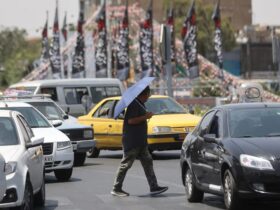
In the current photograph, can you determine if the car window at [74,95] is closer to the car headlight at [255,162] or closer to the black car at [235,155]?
the black car at [235,155]

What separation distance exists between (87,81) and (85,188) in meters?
17.4

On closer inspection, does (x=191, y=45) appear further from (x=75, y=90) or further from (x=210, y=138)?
(x=210, y=138)

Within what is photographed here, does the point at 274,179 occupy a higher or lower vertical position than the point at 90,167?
higher

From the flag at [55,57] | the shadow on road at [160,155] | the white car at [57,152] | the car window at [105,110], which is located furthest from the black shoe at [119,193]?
the flag at [55,57]

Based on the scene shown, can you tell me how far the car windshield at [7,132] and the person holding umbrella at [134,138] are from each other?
7.20 feet

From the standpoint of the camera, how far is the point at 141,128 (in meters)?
14.1

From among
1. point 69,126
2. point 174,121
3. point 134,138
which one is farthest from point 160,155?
point 134,138

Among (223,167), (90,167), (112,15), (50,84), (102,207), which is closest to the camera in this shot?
(223,167)

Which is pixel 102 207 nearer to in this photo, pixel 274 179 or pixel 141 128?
pixel 141 128

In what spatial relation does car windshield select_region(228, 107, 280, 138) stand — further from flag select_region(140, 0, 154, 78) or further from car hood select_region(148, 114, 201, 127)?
flag select_region(140, 0, 154, 78)

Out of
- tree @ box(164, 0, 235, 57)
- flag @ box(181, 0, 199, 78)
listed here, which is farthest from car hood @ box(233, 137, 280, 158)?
tree @ box(164, 0, 235, 57)

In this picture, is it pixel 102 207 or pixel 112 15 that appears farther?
pixel 112 15

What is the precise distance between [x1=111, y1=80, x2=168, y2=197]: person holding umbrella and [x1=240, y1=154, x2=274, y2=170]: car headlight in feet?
10.5

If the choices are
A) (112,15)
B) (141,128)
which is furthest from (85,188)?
(112,15)
